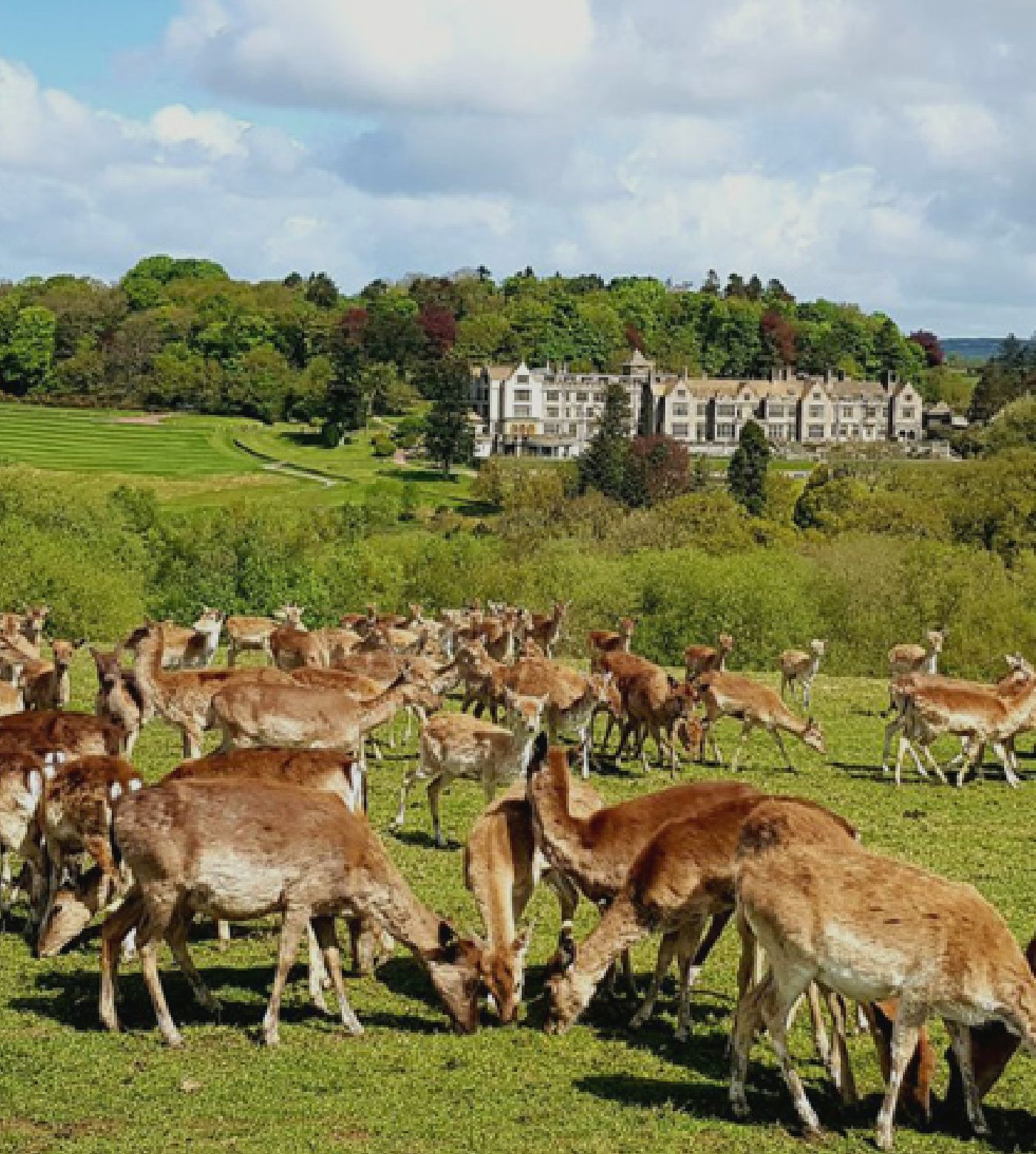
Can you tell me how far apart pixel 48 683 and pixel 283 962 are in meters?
11.5

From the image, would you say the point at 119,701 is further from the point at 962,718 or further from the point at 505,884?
the point at 962,718

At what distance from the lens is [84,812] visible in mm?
12031

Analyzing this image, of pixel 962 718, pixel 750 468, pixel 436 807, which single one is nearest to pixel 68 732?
pixel 436 807

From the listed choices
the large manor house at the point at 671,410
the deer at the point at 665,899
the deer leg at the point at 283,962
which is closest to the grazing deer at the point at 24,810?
the deer leg at the point at 283,962

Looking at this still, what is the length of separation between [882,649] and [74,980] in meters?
40.0

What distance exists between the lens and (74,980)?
38.8ft

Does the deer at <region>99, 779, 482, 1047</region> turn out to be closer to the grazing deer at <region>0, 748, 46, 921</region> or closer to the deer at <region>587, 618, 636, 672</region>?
the grazing deer at <region>0, 748, 46, 921</region>

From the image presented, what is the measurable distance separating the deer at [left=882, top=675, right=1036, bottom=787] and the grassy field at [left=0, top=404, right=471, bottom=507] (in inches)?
2599

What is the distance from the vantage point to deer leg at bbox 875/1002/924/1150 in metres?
9.30

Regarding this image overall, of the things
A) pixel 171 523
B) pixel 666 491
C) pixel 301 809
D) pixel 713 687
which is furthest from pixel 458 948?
pixel 666 491

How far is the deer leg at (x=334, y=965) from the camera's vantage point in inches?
432

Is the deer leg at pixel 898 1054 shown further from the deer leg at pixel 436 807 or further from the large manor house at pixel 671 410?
the large manor house at pixel 671 410

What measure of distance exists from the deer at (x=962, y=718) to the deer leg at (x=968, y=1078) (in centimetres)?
1237

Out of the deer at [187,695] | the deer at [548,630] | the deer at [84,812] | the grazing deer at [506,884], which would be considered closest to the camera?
the grazing deer at [506,884]
